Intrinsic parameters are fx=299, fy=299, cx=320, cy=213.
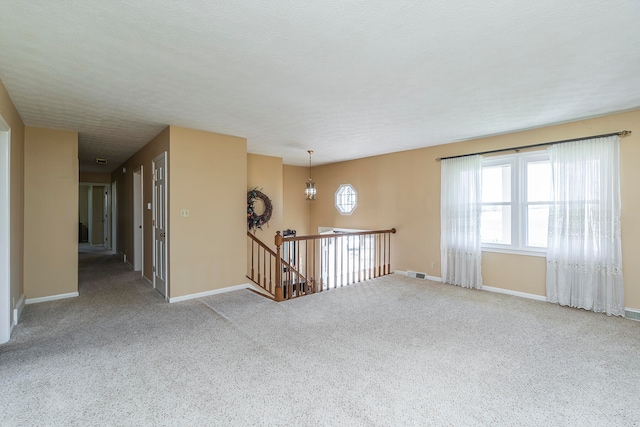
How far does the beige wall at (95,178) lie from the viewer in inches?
345

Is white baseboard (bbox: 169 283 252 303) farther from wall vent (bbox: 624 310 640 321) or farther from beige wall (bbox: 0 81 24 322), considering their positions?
wall vent (bbox: 624 310 640 321)

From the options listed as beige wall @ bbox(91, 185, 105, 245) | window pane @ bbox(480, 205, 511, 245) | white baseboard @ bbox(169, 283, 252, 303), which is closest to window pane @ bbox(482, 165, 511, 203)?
window pane @ bbox(480, 205, 511, 245)

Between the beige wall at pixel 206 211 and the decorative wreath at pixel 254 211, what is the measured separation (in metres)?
0.96

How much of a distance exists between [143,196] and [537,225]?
641 centimetres

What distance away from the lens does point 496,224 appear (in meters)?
4.73

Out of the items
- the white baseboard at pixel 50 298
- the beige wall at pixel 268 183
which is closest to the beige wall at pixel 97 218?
the white baseboard at pixel 50 298

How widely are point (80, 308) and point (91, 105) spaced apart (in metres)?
2.53

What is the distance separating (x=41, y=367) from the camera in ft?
7.92

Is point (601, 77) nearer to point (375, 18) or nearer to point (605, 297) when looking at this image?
point (375, 18)

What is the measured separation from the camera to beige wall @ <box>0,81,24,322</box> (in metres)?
2.99

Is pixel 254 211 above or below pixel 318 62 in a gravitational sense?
below

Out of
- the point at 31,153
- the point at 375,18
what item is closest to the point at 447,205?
the point at 375,18

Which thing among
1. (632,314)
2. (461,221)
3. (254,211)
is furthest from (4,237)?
(632,314)

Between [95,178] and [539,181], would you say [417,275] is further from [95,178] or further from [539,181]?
[95,178]
